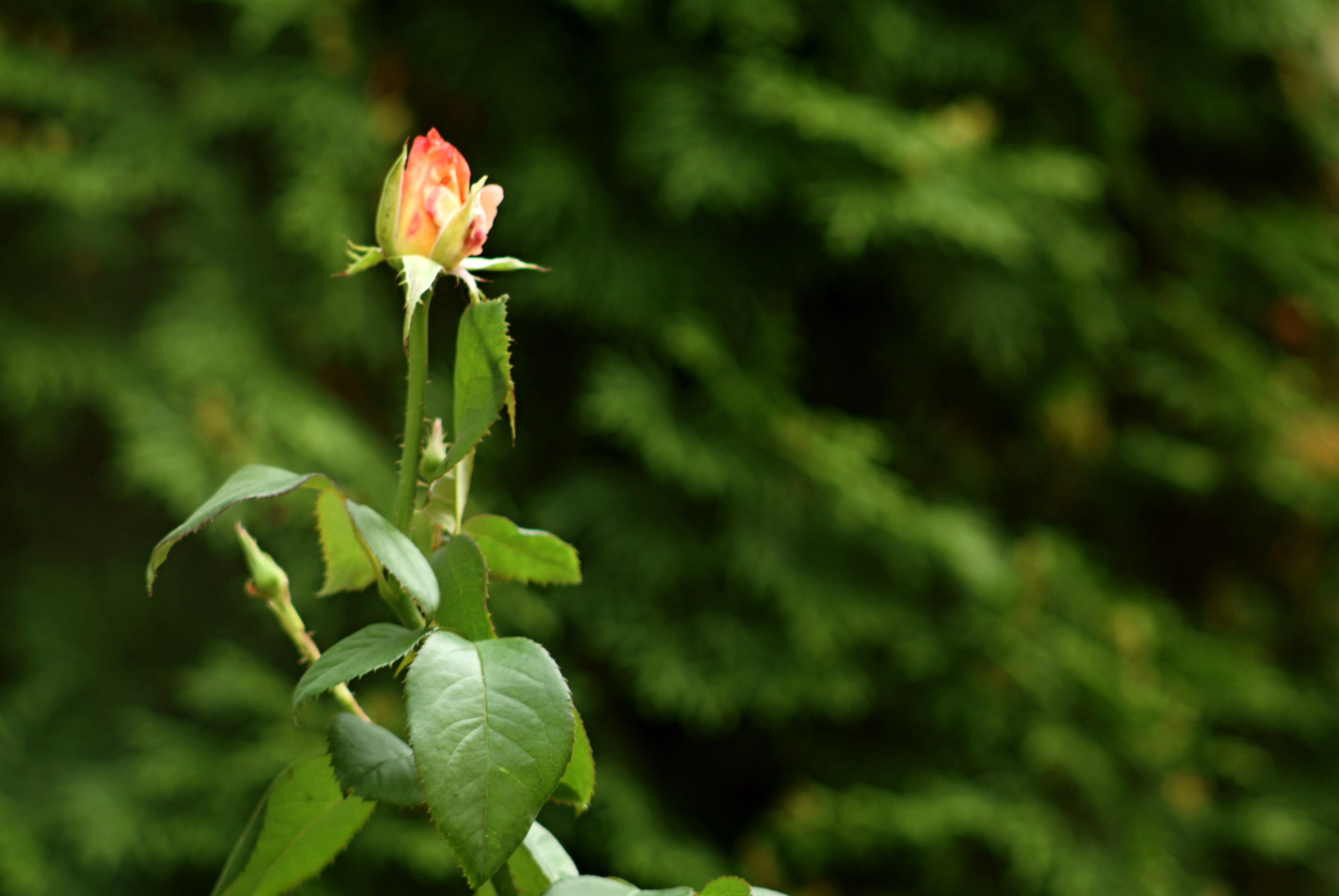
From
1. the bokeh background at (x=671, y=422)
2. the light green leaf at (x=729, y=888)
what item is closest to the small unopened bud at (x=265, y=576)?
the light green leaf at (x=729, y=888)

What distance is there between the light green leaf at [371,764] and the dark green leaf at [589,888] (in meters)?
0.03

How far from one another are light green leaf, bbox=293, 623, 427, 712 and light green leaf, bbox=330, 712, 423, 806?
0.01 meters

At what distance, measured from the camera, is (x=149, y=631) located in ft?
3.88

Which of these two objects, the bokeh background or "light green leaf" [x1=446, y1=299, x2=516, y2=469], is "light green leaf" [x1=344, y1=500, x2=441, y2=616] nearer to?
"light green leaf" [x1=446, y1=299, x2=516, y2=469]

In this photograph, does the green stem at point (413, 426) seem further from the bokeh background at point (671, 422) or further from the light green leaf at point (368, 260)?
the bokeh background at point (671, 422)

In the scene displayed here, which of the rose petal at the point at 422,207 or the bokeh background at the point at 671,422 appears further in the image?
the bokeh background at the point at 671,422

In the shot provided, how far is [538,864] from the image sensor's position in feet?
0.68

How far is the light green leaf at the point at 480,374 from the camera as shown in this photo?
0.18 m

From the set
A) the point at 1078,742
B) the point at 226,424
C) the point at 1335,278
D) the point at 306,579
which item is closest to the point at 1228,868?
the point at 1078,742

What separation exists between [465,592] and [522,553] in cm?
3

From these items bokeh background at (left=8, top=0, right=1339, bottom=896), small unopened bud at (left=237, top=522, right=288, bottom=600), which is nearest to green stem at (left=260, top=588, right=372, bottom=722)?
small unopened bud at (left=237, top=522, right=288, bottom=600)

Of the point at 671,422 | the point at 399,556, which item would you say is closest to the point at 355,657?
the point at 399,556

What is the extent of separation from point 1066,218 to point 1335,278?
57cm

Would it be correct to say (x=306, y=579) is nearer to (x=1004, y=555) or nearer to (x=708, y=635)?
(x=708, y=635)
